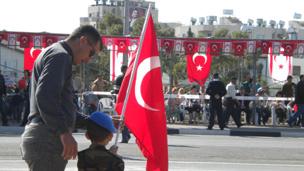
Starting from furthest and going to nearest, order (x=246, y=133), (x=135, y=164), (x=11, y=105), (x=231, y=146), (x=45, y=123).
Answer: (x=11, y=105) → (x=246, y=133) → (x=231, y=146) → (x=135, y=164) → (x=45, y=123)

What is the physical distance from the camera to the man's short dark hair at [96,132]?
536 centimetres

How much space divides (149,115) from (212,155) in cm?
787

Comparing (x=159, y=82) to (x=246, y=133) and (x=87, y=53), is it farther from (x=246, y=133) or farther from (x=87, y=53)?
(x=246, y=133)

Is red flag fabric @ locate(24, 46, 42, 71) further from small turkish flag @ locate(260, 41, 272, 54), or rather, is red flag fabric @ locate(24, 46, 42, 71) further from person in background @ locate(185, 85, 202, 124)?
small turkish flag @ locate(260, 41, 272, 54)

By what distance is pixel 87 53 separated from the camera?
5215mm

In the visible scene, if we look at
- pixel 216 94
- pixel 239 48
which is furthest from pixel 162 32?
A: pixel 216 94

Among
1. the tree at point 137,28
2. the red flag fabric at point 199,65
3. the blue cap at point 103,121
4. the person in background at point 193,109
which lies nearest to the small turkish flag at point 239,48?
the red flag fabric at point 199,65

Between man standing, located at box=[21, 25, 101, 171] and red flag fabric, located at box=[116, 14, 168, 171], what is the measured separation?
1.28 meters

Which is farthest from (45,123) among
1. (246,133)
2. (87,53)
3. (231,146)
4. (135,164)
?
(246,133)

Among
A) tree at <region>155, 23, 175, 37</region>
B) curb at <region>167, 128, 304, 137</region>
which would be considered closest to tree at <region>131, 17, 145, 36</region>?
tree at <region>155, 23, 175, 37</region>

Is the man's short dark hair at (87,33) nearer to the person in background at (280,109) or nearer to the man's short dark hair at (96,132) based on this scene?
the man's short dark hair at (96,132)

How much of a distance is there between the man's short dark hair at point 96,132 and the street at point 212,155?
5953 millimetres

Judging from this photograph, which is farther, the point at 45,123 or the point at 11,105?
the point at 11,105

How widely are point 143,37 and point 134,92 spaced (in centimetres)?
53
